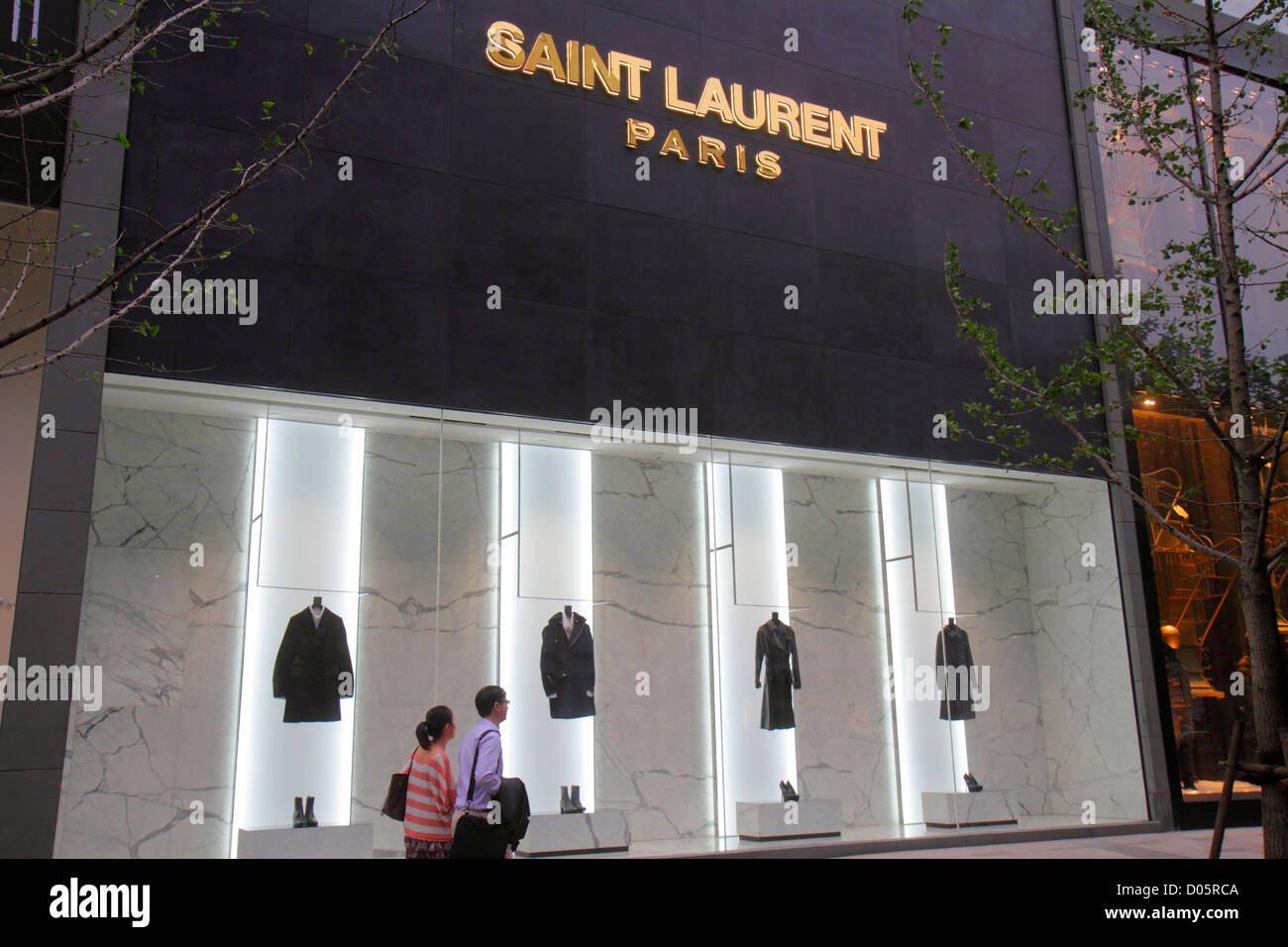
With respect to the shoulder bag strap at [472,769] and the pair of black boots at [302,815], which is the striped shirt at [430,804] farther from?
the pair of black boots at [302,815]

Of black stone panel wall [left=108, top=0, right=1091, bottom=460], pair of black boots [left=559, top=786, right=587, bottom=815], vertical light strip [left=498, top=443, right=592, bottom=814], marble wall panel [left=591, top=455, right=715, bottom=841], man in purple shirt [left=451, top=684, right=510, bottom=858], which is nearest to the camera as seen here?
man in purple shirt [left=451, top=684, right=510, bottom=858]

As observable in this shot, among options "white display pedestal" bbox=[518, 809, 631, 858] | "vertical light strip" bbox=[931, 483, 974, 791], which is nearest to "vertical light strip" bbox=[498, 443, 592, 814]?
"white display pedestal" bbox=[518, 809, 631, 858]

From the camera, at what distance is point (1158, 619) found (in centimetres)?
1129

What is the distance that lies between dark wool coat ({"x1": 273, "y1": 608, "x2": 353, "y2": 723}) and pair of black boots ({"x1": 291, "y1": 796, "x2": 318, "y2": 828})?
2.18 ft

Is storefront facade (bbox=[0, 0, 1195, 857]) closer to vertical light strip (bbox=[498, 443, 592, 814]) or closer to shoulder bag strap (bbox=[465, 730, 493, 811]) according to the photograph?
vertical light strip (bbox=[498, 443, 592, 814])

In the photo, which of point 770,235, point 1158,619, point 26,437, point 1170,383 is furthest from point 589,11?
point 1158,619

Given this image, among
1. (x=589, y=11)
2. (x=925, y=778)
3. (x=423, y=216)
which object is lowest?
(x=925, y=778)

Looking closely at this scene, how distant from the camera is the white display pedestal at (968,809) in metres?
10.5

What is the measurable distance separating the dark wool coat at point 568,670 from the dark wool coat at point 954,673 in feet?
13.7

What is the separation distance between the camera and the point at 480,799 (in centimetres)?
522

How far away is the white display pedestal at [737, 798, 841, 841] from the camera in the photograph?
952 centimetres
